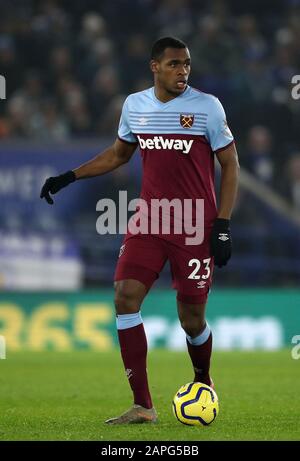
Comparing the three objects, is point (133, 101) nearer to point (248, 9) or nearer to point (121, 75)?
point (121, 75)

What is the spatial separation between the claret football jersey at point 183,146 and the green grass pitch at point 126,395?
1.37 m

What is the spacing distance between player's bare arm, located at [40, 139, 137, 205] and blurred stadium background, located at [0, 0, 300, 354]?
23.6 ft

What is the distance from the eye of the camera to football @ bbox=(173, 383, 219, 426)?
22.7ft

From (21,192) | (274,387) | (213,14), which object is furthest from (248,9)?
(274,387)

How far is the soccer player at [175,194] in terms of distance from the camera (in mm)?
7055

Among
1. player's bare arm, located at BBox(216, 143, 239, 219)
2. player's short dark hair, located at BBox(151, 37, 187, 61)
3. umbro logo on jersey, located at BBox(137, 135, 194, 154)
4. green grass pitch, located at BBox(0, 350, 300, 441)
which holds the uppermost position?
player's short dark hair, located at BBox(151, 37, 187, 61)

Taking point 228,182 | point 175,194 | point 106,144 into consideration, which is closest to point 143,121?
point 175,194

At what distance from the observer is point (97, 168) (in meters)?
7.65

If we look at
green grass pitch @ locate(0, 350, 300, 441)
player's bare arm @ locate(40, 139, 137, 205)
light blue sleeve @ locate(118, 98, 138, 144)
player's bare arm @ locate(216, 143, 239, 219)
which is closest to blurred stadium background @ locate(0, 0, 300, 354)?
green grass pitch @ locate(0, 350, 300, 441)

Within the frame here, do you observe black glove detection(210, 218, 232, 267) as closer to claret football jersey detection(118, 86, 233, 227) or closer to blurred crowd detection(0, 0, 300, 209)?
claret football jersey detection(118, 86, 233, 227)

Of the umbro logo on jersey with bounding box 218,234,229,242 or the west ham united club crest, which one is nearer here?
the umbro logo on jersey with bounding box 218,234,229,242

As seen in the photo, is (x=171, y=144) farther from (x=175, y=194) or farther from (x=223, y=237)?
(x=223, y=237)
